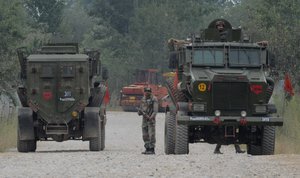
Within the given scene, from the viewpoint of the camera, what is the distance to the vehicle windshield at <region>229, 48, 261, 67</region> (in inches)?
1038

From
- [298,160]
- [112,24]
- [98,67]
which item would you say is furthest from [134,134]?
[112,24]

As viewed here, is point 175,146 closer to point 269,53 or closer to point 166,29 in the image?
point 269,53

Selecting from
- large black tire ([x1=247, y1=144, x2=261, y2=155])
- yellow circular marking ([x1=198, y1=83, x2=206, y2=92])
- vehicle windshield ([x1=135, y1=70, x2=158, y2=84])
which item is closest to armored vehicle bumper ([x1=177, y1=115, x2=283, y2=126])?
yellow circular marking ([x1=198, y1=83, x2=206, y2=92])

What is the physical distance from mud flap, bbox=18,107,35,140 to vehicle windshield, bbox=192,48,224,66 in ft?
18.1

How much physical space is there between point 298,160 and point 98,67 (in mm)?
9734

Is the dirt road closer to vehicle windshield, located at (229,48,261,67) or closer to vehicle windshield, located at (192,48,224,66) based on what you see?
vehicle windshield, located at (192,48,224,66)

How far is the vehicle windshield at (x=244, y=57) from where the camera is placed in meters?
26.4

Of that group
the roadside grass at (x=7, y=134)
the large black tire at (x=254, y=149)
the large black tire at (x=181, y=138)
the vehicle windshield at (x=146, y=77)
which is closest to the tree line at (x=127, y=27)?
the vehicle windshield at (x=146, y=77)

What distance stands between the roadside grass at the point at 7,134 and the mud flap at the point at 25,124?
1.08 meters

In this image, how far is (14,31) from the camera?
5591 cm

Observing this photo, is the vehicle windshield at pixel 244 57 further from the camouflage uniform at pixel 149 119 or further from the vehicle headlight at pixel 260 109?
the camouflage uniform at pixel 149 119

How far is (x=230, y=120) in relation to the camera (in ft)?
83.6

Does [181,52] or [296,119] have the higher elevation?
[181,52]

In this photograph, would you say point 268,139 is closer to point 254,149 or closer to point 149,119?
point 254,149
